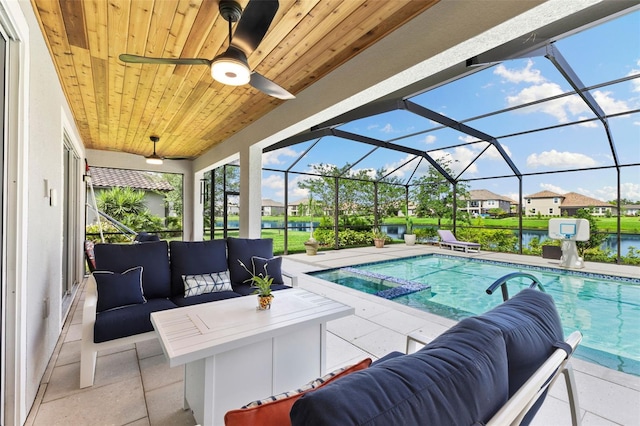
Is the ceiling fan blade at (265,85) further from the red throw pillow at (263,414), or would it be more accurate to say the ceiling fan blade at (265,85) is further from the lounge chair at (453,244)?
→ the lounge chair at (453,244)

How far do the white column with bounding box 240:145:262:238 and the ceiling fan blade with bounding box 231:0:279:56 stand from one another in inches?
109

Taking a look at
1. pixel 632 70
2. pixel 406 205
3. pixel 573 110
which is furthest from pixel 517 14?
pixel 406 205

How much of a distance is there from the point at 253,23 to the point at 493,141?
22.9ft

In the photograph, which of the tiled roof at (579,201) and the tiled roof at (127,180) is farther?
the tiled roof at (127,180)

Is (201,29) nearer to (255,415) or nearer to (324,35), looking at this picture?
(324,35)

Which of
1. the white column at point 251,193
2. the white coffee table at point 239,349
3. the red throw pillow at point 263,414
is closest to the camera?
the red throw pillow at point 263,414

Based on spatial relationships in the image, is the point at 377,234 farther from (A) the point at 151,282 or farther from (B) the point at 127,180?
(B) the point at 127,180

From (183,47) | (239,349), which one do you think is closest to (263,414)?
(239,349)

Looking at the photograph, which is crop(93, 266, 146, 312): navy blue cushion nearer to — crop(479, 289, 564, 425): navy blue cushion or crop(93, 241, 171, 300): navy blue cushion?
crop(93, 241, 171, 300): navy blue cushion

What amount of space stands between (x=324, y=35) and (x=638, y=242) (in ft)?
28.2

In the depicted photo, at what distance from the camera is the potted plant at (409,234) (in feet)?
33.0

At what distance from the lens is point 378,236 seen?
981 centimetres

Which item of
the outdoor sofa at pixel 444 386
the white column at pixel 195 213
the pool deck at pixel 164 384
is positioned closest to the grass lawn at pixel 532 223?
the white column at pixel 195 213

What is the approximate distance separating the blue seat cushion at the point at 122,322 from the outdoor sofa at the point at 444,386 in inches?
78.6
